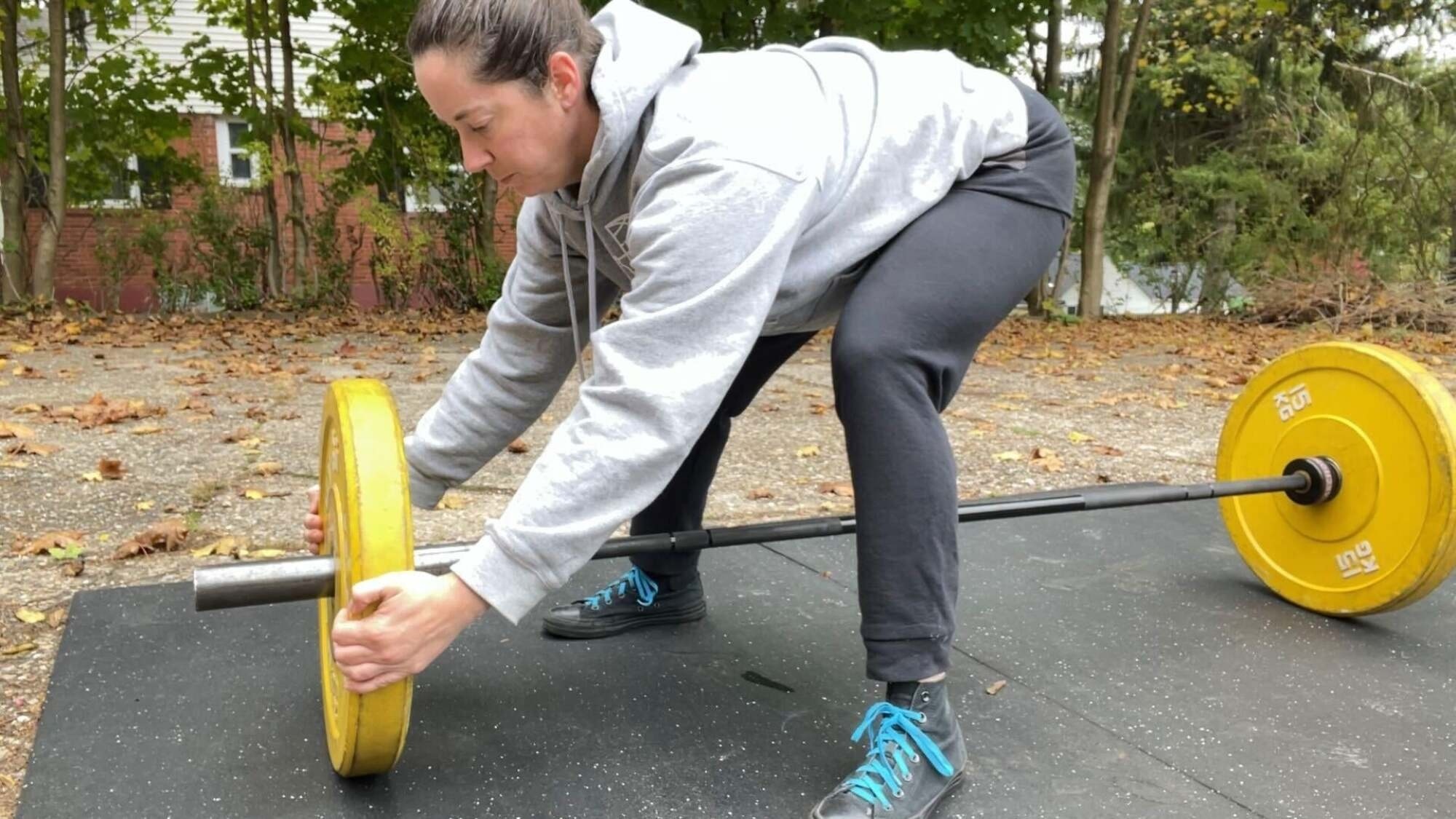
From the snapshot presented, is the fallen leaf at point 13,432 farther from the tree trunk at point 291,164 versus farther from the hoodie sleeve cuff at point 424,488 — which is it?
the tree trunk at point 291,164

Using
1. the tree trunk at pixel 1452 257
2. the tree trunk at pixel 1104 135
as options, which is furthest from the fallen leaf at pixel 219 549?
the tree trunk at pixel 1452 257

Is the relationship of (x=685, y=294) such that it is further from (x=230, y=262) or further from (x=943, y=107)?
(x=230, y=262)

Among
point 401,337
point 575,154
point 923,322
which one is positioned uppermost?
point 575,154

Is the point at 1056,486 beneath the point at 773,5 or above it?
beneath

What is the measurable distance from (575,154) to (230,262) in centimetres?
956

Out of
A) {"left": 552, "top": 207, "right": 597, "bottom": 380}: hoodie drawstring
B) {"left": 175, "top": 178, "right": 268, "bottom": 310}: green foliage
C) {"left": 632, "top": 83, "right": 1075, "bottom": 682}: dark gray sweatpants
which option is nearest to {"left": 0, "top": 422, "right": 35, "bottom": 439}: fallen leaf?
{"left": 552, "top": 207, "right": 597, "bottom": 380}: hoodie drawstring

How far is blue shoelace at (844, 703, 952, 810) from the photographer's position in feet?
4.88

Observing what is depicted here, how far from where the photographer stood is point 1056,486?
11.6 ft

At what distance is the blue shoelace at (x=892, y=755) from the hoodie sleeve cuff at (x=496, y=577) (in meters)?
0.55

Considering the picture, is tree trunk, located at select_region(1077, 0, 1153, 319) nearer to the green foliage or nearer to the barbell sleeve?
the green foliage

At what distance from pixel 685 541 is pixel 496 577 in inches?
21.5

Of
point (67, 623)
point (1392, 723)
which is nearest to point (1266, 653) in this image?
point (1392, 723)

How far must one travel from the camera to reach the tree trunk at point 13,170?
830 cm

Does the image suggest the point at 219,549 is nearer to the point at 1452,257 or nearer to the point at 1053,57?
the point at 1053,57
